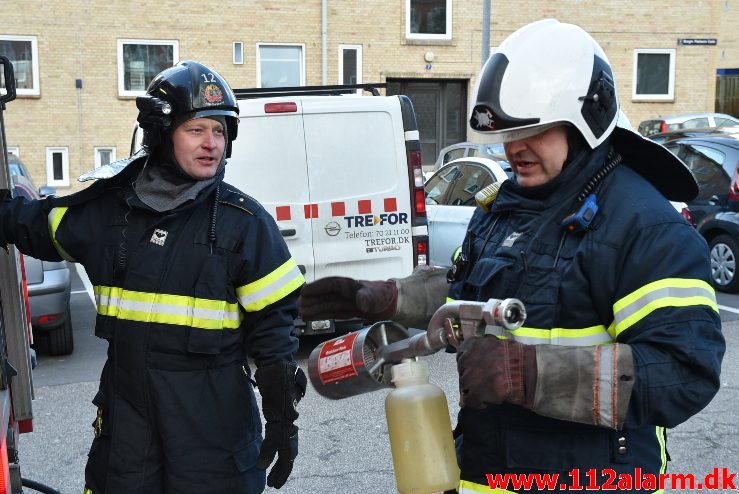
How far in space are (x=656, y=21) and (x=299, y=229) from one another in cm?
2154

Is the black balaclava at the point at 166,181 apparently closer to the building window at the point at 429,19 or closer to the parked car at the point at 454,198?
the parked car at the point at 454,198

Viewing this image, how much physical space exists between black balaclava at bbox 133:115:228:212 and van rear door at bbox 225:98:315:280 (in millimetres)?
3763

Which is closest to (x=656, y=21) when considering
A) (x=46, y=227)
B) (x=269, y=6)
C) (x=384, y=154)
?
(x=269, y=6)

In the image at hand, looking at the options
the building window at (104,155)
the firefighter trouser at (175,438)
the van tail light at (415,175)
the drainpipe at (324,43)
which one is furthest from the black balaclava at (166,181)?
the drainpipe at (324,43)

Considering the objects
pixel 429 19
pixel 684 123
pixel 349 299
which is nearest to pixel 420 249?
pixel 349 299

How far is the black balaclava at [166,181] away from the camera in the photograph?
277 cm

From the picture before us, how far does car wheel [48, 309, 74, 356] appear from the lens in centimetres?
727

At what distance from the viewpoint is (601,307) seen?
6.45 feet

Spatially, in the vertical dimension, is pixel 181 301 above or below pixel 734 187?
above

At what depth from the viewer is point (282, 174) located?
6.81 m

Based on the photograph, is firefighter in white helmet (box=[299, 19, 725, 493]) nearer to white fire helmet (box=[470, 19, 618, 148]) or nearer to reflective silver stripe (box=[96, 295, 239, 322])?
white fire helmet (box=[470, 19, 618, 148])

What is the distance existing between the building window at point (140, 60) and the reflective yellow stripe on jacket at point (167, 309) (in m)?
20.1

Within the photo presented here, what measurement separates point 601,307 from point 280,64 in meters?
21.9

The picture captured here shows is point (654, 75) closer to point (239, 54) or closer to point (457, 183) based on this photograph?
point (239, 54)
